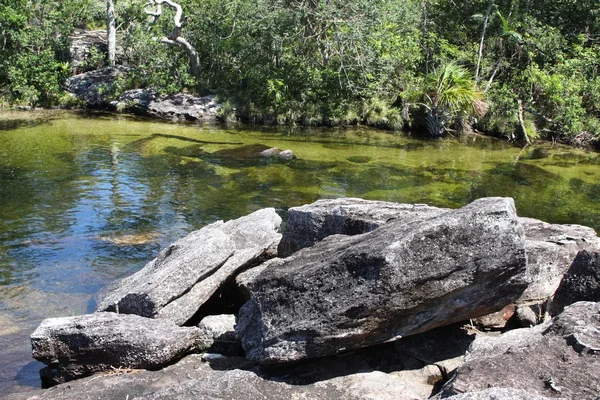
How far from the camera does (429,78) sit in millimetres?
30766

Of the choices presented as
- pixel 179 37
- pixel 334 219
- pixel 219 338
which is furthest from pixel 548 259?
pixel 179 37

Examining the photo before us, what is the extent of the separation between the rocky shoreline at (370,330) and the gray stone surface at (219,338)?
2 cm

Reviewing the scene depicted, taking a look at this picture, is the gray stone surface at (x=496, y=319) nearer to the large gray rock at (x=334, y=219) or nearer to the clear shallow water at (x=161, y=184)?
the large gray rock at (x=334, y=219)

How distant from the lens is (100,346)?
771 cm

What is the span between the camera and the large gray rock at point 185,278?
28.8ft

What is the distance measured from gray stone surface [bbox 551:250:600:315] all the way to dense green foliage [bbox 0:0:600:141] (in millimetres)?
22412

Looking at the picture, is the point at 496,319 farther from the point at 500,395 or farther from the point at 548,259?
the point at 500,395

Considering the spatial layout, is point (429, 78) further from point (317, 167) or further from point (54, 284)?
point (54, 284)

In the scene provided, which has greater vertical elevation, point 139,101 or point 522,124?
point 522,124

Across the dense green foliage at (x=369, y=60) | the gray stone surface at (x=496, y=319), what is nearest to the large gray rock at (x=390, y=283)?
the gray stone surface at (x=496, y=319)

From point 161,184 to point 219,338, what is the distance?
38.0ft

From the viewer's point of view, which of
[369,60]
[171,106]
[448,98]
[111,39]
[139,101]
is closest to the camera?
[448,98]

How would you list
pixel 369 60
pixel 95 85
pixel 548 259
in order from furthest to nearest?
pixel 95 85 → pixel 369 60 → pixel 548 259

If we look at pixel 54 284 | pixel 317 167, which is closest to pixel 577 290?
pixel 54 284
